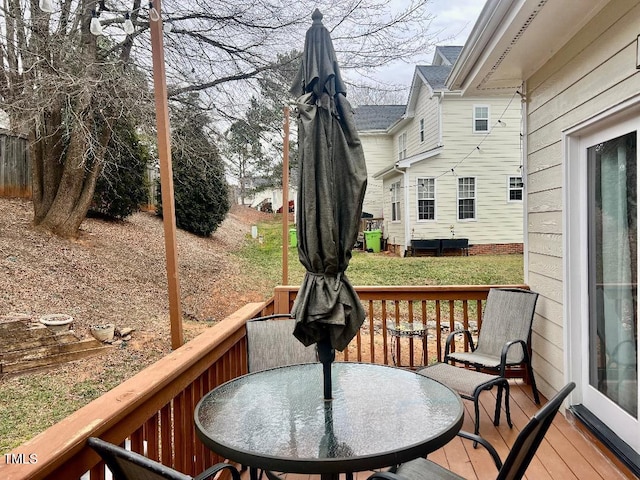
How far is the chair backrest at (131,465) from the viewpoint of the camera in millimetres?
1149

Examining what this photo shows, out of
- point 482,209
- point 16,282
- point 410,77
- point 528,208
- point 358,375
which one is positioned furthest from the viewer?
point 410,77

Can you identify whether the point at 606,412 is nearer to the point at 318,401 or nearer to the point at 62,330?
the point at 318,401

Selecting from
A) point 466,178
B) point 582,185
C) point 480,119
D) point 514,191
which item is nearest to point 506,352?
point 582,185

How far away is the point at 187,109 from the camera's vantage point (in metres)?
8.57

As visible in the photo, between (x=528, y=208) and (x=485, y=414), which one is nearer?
(x=485, y=414)

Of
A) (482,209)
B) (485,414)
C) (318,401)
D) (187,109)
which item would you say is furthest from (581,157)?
(482,209)

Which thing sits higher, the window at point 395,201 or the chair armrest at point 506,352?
the window at point 395,201

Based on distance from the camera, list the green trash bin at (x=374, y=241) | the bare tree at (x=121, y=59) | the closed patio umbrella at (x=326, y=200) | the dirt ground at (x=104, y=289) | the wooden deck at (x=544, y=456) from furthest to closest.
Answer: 1. the green trash bin at (x=374, y=241)
2. the bare tree at (x=121, y=59)
3. the dirt ground at (x=104, y=289)
4. the wooden deck at (x=544, y=456)
5. the closed patio umbrella at (x=326, y=200)

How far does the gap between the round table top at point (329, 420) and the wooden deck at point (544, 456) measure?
0.76 meters

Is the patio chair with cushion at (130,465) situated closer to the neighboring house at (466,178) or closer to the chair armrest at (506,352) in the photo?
the chair armrest at (506,352)

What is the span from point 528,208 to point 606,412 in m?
1.87

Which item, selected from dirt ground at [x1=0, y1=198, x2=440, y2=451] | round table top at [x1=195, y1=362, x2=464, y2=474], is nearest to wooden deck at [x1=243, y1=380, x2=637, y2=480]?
round table top at [x1=195, y1=362, x2=464, y2=474]

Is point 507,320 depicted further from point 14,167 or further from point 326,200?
point 14,167

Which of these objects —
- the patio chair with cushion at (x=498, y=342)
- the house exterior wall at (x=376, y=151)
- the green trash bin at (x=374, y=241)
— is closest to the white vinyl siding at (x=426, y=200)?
the green trash bin at (x=374, y=241)
